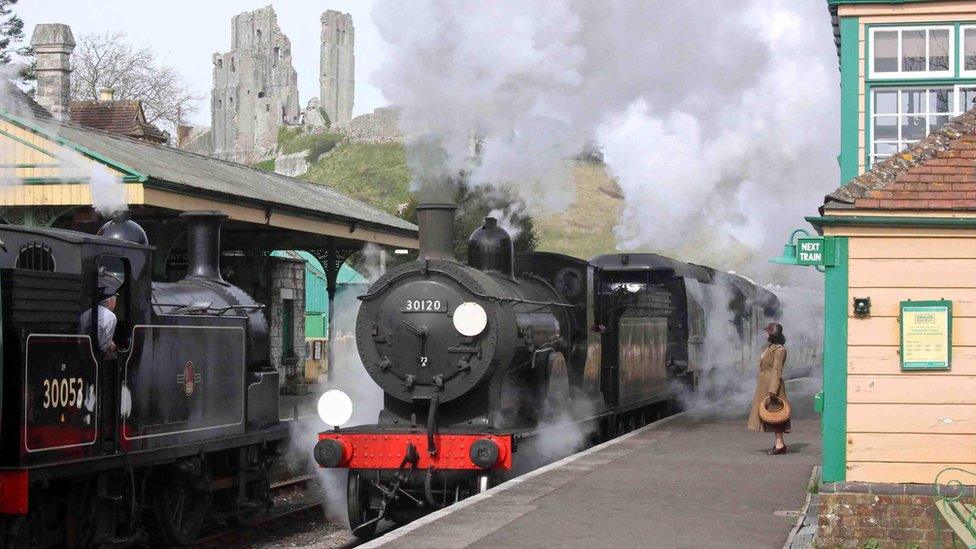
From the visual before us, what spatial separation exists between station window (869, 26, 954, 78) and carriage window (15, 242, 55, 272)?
277 inches

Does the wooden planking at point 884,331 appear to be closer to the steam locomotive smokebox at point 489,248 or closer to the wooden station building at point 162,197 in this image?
the steam locomotive smokebox at point 489,248

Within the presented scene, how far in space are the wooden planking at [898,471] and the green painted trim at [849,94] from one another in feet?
11.0

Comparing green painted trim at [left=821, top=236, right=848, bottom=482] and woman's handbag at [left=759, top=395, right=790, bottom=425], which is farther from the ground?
green painted trim at [left=821, top=236, right=848, bottom=482]

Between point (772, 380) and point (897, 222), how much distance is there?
5478 millimetres

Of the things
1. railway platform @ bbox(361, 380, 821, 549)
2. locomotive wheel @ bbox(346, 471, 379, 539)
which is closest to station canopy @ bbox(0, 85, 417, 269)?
locomotive wheel @ bbox(346, 471, 379, 539)

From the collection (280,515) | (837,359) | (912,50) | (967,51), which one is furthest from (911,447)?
(280,515)

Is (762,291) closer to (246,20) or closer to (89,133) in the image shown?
(89,133)

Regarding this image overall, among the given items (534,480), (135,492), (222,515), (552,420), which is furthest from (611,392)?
(135,492)

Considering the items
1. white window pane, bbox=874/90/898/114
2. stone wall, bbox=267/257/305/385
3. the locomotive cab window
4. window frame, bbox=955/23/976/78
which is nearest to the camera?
the locomotive cab window

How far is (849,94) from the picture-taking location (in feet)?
35.6

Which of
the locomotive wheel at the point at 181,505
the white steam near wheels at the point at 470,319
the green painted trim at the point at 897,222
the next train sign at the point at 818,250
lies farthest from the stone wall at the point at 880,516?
the locomotive wheel at the point at 181,505

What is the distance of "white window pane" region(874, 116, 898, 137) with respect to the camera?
36.0 feet

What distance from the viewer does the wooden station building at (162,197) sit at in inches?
552

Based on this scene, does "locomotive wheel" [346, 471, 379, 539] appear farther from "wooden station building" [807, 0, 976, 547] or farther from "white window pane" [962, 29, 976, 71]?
"white window pane" [962, 29, 976, 71]
